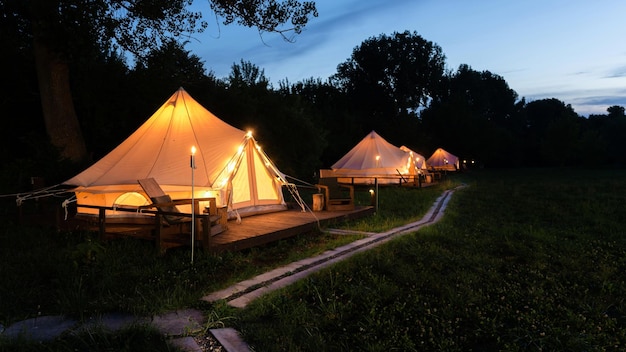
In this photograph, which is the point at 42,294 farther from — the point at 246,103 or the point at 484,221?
the point at 246,103

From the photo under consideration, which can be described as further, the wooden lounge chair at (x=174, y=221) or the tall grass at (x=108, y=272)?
the wooden lounge chair at (x=174, y=221)

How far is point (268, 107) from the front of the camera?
77.9 feet

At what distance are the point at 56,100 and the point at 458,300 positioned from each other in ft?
40.4

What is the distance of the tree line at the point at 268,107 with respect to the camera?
43.6 ft

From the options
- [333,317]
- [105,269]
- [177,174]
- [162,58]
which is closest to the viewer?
[333,317]

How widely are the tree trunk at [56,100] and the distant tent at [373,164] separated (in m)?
13.0

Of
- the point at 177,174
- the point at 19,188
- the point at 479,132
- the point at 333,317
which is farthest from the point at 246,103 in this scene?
the point at 479,132

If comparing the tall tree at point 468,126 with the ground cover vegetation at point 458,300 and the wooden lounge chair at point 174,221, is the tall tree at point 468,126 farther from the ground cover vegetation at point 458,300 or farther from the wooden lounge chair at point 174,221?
the wooden lounge chair at point 174,221

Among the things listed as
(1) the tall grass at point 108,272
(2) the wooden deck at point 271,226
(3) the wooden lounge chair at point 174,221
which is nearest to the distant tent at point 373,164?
(2) the wooden deck at point 271,226

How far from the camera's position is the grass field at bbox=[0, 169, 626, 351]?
165 inches

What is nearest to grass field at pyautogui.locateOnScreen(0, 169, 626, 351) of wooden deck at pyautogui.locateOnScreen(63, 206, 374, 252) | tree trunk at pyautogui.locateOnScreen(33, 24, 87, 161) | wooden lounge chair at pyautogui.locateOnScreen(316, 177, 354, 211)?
wooden deck at pyautogui.locateOnScreen(63, 206, 374, 252)

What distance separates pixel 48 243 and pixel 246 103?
14.3 metres

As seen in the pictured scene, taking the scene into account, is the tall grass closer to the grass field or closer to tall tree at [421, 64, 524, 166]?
the grass field

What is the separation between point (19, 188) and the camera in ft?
39.3
